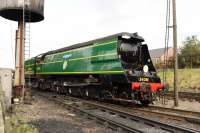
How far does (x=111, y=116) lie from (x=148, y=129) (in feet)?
9.55

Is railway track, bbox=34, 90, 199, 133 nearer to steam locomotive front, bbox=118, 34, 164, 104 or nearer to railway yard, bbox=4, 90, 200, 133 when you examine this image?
railway yard, bbox=4, 90, 200, 133

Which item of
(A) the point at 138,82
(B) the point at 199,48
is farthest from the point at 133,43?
(B) the point at 199,48

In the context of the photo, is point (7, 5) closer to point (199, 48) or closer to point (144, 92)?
point (144, 92)

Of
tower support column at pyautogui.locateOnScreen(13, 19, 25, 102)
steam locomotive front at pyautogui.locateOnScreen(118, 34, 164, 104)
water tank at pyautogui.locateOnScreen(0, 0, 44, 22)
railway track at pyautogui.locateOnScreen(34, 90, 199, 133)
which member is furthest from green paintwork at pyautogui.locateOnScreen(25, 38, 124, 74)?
tower support column at pyautogui.locateOnScreen(13, 19, 25, 102)

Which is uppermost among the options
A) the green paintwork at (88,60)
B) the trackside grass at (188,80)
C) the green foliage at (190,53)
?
the green foliage at (190,53)

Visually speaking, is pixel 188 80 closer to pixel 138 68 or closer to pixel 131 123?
pixel 138 68

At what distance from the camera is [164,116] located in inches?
440

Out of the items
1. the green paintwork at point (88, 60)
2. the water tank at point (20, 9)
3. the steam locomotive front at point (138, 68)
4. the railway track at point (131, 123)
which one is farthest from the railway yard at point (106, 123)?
the water tank at point (20, 9)

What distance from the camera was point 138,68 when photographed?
15.2 m

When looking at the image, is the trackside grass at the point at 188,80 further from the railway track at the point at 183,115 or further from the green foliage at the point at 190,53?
the railway track at the point at 183,115

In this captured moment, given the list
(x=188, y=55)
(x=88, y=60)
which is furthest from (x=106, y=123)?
(x=188, y=55)

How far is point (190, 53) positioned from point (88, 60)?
104ft

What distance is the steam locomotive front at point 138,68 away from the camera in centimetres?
1400

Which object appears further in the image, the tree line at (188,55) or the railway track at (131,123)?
the tree line at (188,55)
